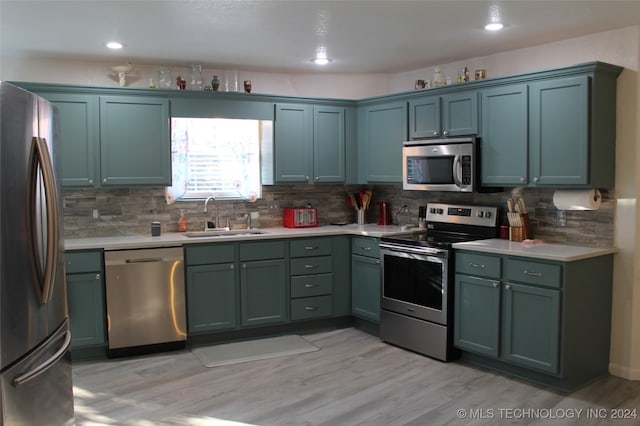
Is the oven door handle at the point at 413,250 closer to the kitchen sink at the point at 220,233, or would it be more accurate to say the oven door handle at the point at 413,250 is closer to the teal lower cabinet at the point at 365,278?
the teal lower cabinet at the point at 365,278

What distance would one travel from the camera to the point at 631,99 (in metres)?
3.90

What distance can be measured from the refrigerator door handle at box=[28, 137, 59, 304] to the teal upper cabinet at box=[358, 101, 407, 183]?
327cm

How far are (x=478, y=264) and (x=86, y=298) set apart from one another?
9.67ft

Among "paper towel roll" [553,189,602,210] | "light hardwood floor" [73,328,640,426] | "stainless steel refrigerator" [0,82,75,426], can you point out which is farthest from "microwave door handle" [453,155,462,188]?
"stainless steel refrigerator" [0,82,75,426]

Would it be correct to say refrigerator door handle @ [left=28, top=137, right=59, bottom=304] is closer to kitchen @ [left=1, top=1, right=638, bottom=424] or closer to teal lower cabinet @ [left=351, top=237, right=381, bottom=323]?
kitchen @ [left=1, top=1, right=638, bottom=424]

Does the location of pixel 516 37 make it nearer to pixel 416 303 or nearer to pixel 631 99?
pixel 631 99

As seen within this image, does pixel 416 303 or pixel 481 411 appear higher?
pixel 416 303

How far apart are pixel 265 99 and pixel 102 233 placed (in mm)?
1861

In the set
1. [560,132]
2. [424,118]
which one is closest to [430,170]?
[424,118]

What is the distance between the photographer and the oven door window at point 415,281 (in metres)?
4.36

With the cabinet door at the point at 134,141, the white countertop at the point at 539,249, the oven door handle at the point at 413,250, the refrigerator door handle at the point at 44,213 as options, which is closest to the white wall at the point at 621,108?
the white countertop at the point at 539,249

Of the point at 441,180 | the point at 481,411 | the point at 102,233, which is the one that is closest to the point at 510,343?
the point at 481,411

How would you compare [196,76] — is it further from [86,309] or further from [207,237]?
[86,309]

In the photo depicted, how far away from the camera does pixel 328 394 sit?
12.2ft
